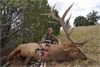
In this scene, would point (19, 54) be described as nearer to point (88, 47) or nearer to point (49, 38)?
point (49, 38)

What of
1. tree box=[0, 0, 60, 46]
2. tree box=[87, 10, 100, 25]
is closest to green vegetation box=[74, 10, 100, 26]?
tree box=[87, 10, 100, 25]

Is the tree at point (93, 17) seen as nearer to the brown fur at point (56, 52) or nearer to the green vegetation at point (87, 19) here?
the green vegetation at point (87, 19)

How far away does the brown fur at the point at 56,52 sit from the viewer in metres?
11.6

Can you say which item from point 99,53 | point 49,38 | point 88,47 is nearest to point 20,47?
point 49,38

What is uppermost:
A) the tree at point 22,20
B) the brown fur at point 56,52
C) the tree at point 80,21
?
the tree at point 22,20

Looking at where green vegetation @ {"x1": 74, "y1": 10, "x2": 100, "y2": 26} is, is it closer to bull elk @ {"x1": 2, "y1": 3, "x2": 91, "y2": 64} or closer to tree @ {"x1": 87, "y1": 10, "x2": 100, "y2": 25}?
tree @ {"x1": 87, "y1": 10, "x2": 100, "y2": 25}

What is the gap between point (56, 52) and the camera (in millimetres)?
11859

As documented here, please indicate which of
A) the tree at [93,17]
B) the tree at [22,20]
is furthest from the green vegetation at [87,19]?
the tree at [22,20]

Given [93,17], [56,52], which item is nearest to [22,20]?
[56,52]

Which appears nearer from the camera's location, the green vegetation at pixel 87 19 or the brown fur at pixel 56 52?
the brown fur at pixel 56 52

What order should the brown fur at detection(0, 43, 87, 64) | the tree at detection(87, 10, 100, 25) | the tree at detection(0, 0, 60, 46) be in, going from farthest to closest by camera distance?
the tree at detection(87, 10, 100, 25) → the brown fur at detection(0, 43, 87, 64) → the tree at detection(0, 0, 60, 46)

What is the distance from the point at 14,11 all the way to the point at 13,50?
4.19 feet

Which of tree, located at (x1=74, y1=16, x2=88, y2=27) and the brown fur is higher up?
the brown fur

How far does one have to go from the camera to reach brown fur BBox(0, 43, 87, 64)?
38.1 feet
